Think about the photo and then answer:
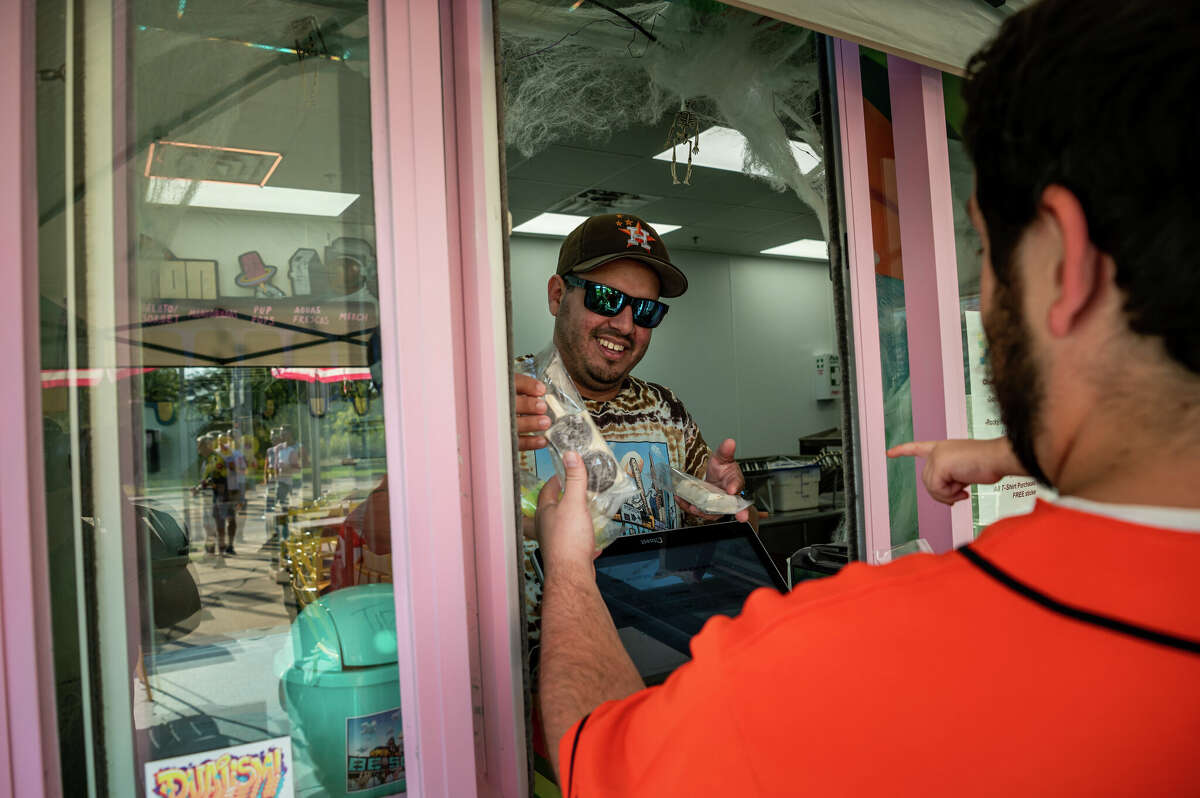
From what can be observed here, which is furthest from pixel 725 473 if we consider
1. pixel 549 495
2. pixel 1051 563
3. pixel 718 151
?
pixel 718 151

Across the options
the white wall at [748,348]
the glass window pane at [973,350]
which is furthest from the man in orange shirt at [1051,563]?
the white wall at [748,348]

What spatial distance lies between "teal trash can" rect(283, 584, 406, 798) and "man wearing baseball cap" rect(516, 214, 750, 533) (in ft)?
3.82

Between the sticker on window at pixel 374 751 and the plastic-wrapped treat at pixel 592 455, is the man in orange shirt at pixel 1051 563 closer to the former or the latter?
the sticker on window at pixel 374 751

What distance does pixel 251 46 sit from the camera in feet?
3.34

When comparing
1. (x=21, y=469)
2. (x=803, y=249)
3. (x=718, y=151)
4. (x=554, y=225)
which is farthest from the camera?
(x=803, y=249)

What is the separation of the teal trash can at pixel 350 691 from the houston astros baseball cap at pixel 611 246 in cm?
150

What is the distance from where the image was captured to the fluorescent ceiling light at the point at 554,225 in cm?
605

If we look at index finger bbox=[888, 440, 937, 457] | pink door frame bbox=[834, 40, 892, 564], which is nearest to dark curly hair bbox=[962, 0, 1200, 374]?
index finger bbox=[888, 440, 937, 457]

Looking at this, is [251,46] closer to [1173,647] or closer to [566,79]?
[1173,647]

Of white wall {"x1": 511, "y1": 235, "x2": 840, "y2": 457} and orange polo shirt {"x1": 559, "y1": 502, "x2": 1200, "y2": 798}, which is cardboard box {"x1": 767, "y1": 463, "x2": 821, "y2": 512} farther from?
orange polo shirt {"x1": 559, "y1": 502, "x2": 1200, "y2": 798}

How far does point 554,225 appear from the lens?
638 cm

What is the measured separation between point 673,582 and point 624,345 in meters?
1.01

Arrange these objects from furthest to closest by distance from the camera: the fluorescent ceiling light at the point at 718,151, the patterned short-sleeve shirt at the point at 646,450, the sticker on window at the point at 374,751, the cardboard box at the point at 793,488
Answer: the cardboard box at the point at 793,488 < the fluorescent ceiling light at the point at 718,151 < the patterned short-sleeve shirt at the point at 646,450 < the sticker on window at the point at 374,751

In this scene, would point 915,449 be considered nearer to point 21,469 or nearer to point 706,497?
point 706,497
